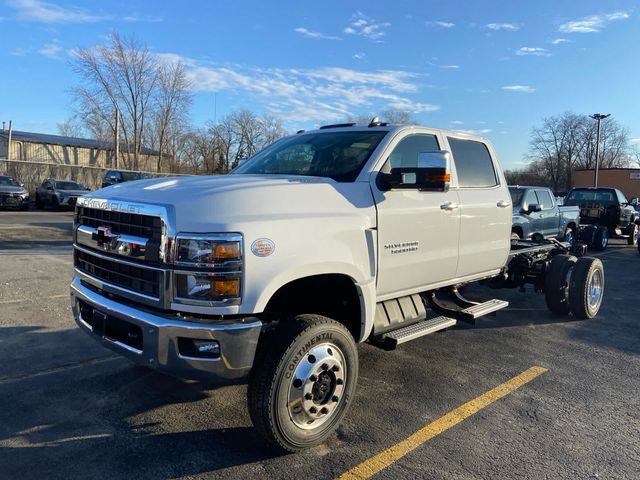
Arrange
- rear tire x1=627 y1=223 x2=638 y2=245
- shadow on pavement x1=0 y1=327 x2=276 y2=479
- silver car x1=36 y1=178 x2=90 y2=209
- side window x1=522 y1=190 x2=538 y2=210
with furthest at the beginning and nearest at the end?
1. silver car x1=36 y1=178 x2=90 y2=209
2. rear tire x1=627 y1=223 x2=638 y2=245
3. side window x1=522 y1=190 x2=538 y2=210
4. shadow on pavement x1=0 y1=327 x2=276 y2=479

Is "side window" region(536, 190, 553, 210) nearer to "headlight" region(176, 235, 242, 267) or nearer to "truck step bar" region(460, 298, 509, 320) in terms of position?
"truck step bar" region(460, 298, 509, 320)

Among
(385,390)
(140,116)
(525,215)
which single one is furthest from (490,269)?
(140,116)

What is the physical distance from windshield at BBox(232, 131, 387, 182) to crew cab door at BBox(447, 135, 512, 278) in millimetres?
1110

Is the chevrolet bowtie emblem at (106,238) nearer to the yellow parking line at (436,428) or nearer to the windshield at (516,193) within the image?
the yellow parking line at (436,428)


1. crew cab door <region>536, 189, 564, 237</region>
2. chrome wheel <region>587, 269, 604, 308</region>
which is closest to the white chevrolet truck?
chrome wheel <region>587, 269, 604, 308</region>

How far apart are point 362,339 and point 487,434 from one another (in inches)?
43.3

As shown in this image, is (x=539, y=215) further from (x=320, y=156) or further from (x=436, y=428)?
(x=436, y=428)

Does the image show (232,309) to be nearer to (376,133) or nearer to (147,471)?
(147,471)

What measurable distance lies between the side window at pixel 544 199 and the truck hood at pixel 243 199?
9972mm

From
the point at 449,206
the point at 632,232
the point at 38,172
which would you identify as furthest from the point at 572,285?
the point at 38,172

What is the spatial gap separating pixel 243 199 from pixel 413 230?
1617 mm

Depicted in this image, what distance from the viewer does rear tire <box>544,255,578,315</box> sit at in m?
6.66

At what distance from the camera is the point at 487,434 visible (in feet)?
11.7

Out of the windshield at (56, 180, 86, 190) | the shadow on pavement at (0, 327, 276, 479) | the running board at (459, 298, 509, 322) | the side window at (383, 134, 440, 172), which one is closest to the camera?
the shadow on pavement at (0, 327, 276, 479)
